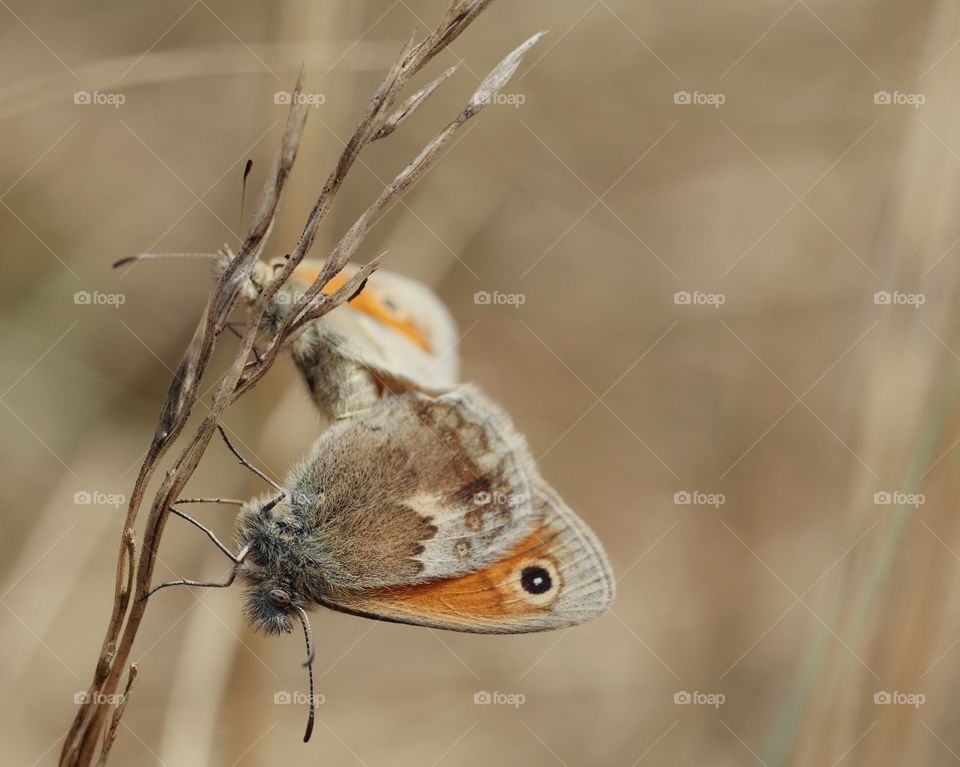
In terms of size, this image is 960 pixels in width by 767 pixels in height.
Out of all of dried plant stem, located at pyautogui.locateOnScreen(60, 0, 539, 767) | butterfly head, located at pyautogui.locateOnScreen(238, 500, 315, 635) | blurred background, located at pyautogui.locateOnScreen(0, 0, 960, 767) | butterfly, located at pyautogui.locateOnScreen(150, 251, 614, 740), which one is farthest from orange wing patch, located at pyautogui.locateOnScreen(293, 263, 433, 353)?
dried plant stem, located at pyautogui.locateOnScreen(60, 0, 539, 767)

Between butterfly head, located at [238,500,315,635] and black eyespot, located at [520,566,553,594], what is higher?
black eyespot, located at [520,566,553,594]

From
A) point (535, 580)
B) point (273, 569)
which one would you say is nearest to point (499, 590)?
point (535, 580)

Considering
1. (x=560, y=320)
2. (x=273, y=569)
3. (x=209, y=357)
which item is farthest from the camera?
(x=560, y=320)

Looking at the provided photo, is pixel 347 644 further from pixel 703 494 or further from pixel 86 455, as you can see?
pixel 703 494

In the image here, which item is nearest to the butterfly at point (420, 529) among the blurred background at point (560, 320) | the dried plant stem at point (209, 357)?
the dried plant stem at point (209, 357)

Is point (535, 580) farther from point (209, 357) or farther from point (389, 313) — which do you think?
point (209, 357)

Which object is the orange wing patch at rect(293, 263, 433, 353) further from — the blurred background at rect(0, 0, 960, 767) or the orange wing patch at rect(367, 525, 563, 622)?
the orange wing patch at rect(367, 525, 563, 622)

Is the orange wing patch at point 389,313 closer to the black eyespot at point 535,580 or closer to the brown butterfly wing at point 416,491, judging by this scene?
the brown butterfly wing at point 416,491
